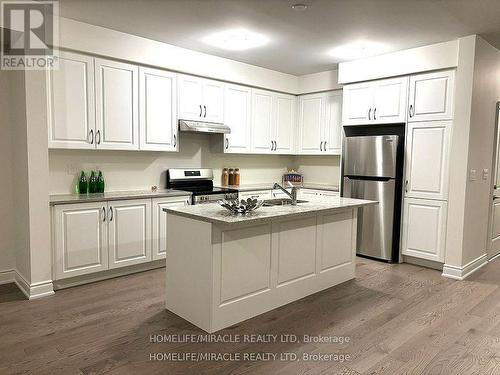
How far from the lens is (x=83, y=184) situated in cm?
401

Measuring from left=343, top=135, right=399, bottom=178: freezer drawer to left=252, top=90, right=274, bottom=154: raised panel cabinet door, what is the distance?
1218 mm

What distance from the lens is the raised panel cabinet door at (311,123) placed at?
5762 mm

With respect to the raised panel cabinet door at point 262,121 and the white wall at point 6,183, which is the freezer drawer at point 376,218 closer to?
the raised panel cabinet door at point 262,121

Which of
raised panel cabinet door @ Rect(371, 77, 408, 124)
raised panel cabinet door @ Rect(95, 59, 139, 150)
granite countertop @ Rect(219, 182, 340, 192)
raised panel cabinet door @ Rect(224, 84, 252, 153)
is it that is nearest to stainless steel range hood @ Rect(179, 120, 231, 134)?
raised panel cabinet door @ Rect(224, 84, 252, 153)

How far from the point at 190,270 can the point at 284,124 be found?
3.64 metres

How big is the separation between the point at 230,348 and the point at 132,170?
2677 mm

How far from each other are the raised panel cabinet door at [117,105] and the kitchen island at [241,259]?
4.85ft

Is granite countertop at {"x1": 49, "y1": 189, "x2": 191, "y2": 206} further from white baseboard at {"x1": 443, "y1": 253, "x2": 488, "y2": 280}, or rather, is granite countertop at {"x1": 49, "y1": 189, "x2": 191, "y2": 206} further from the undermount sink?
white baseboard at {"x1": 443, "y1": 253, "x2": 488, "y2": 280}

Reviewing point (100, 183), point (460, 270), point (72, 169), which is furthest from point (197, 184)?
point (460, 270)

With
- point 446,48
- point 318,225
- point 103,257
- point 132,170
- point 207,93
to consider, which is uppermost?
point 446,48

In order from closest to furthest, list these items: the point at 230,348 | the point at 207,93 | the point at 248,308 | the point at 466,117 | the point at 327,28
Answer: the point at 230,348 → the point at 248,308 → the point at 327,28 → the point at 466,117 → the point at 207,93

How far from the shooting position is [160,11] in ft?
10.8

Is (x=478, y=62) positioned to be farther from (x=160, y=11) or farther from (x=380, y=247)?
(x=160, y=11)

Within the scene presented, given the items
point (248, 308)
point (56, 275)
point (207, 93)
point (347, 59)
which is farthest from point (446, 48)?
point (56, 275)
